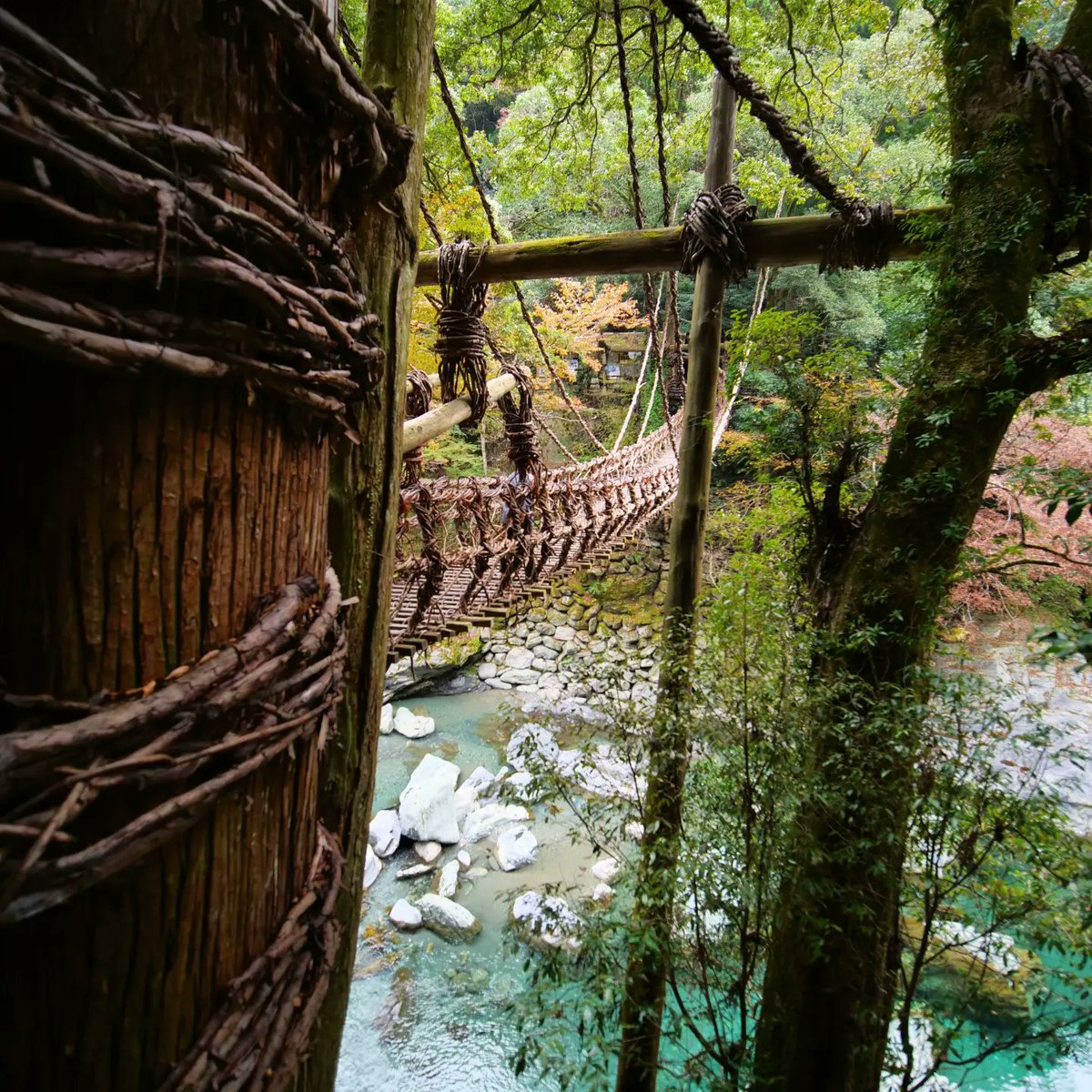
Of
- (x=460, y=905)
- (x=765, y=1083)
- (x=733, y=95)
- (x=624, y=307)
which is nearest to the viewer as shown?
(x=765, y=1083)

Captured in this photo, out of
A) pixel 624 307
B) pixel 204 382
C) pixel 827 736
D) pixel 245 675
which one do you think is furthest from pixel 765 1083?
pixel 624 307

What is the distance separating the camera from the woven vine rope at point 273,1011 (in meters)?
0.31

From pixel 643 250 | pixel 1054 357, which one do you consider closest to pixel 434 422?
pixel 643 250

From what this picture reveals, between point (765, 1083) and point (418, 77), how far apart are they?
6.61ft

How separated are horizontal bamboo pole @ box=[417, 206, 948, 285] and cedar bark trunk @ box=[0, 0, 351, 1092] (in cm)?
121

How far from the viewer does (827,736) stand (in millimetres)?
1327

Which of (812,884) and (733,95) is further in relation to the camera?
(733,95)

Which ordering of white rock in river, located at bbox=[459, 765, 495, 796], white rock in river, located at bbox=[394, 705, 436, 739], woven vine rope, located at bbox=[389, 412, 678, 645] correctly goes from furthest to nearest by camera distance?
white rock in river, located at bbox=[394, 705, 436, 739] → white rock in river, located at bbox=[459, 765, 495, 796] → woven vine rope, located at bbox=[389, 412, 678, 645]

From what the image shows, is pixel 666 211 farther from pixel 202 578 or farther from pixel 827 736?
pixel 202 578

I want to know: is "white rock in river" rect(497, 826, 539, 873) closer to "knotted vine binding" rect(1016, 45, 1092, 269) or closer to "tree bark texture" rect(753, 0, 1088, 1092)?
"tree bark texture" rect(753, 0, 1088, 1092)

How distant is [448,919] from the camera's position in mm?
3297

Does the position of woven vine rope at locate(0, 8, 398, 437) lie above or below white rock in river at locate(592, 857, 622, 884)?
above

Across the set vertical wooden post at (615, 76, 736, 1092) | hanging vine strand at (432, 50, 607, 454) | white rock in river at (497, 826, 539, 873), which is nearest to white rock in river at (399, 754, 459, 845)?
white rock in river at (497, 826, 539, 873)

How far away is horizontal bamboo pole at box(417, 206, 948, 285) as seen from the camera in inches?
58.4
